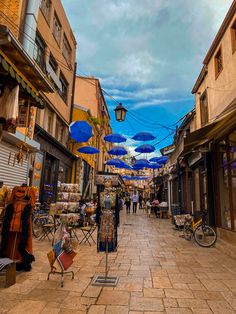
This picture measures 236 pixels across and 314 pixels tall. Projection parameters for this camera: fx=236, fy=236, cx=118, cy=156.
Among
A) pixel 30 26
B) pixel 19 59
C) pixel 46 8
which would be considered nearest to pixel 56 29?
pixel 46 8

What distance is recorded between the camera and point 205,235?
8227mm

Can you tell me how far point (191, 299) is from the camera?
3.74 meters

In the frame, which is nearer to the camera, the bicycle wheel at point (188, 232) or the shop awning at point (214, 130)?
the shop awning at point (214, 130)

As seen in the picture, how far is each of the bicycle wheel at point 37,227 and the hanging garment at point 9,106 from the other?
5735 millimetres

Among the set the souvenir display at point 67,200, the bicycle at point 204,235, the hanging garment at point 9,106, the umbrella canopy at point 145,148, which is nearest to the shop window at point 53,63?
the umbrella canopy at point 145,148

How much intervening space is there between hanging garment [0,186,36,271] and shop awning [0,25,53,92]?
2.55 metres

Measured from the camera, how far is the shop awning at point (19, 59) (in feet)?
12.7

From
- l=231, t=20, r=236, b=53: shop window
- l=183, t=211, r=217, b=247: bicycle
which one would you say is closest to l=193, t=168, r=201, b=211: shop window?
l=183, t=211, r=217, b=247: bicycle

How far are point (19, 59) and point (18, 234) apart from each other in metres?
3.52

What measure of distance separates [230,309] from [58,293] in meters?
2.65

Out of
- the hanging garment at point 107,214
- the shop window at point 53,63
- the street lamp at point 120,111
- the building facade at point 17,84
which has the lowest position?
the hanging garment at point 107,214

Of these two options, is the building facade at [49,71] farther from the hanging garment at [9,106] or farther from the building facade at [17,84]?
the hanging garment at [9,106]

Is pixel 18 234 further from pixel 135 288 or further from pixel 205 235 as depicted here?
pixel 205 235

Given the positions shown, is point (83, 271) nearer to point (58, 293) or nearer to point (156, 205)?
point (58, 293)
